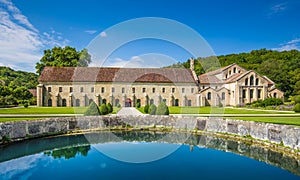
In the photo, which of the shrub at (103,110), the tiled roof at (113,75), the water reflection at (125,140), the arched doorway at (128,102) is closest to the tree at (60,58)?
the tiled roof at (113,75)

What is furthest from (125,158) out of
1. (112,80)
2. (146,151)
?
(112,80)

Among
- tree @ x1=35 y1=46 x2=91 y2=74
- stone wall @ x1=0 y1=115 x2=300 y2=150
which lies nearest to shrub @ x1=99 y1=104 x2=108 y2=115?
stone wall @ x1=0 y1=115 x2=300 y2=150

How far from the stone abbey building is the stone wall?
20316 millimetres

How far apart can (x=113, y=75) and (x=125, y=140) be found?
83.9 ft

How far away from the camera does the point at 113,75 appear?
39.8 m

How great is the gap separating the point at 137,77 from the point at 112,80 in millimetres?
4410

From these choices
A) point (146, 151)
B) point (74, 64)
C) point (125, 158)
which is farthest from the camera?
point (74, 64)

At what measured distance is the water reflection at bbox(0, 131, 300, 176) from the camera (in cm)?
1112

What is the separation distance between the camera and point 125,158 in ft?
36.6

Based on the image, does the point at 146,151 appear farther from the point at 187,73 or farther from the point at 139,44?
the point at 187,73

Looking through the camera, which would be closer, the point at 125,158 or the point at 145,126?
the point at 125,158

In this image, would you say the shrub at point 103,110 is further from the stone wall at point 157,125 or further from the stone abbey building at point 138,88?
the stone abbey building at point 138,88

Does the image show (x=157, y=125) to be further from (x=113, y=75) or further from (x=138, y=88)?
(x=113, y=75)

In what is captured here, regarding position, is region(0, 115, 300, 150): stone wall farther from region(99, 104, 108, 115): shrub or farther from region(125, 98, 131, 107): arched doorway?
region(125, 98, 131, 107): arched doorway
